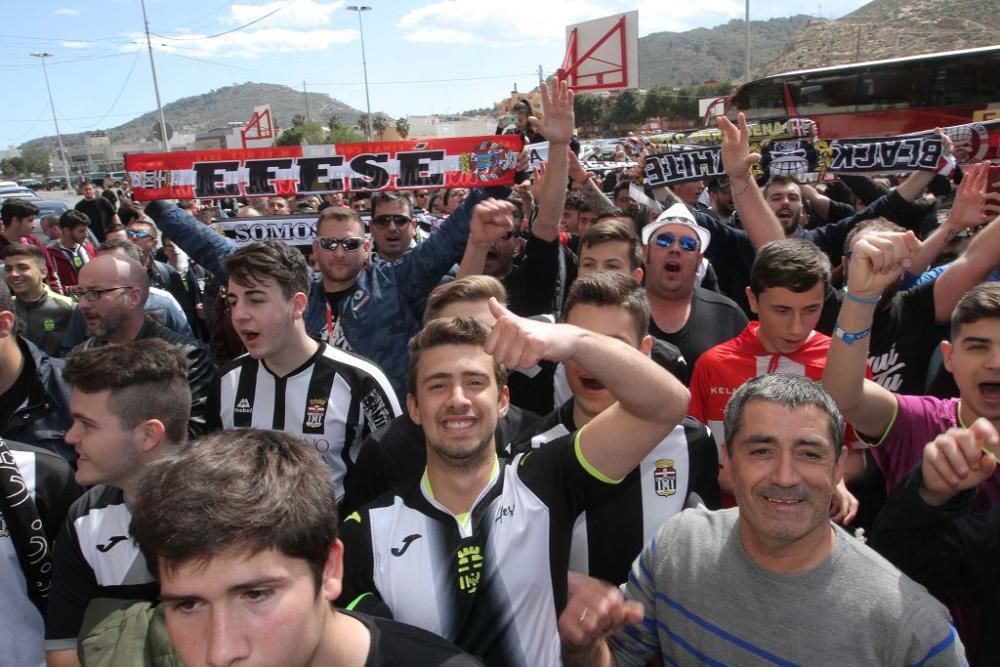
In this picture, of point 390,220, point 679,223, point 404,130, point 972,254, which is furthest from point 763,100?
point 404,130

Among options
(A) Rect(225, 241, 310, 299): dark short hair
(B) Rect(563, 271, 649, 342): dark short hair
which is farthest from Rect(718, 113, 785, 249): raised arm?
(A) Rect(225, 241, 310, 299): dark short hair

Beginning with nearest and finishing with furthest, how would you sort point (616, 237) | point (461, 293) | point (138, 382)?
point (138, 382) < point (461, 293) < point (616, 237)

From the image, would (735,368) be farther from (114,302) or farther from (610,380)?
(114,302)

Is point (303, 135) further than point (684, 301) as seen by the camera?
Yes

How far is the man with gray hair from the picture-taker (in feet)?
5.39

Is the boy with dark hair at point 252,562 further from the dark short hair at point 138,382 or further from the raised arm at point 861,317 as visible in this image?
the raised arm at point 861,317

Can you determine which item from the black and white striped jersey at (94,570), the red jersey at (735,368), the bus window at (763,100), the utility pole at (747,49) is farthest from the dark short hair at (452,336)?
the utility pole at (747,49)

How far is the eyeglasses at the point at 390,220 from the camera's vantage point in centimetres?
520

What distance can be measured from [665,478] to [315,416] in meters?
1.60

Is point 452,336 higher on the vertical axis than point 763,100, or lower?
lower

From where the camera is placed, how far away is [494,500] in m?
2.07

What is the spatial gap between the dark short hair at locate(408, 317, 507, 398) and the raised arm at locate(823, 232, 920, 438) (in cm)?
114

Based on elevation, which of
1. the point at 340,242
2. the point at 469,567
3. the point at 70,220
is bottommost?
the point at 469,567

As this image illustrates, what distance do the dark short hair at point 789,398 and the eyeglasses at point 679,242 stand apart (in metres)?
2.04
